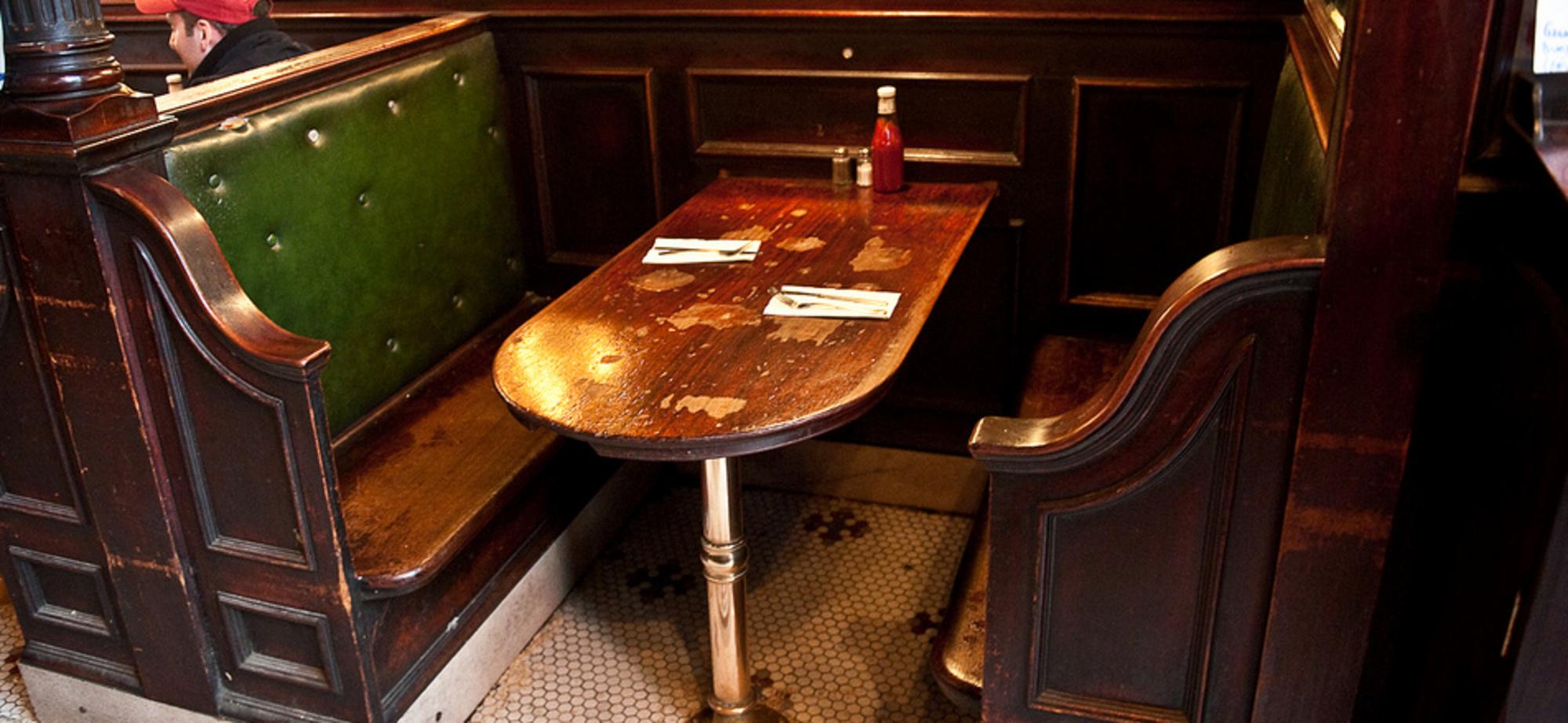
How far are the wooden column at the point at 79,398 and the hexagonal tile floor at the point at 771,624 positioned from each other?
48 centimetres

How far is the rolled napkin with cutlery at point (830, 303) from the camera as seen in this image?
225 centimetres

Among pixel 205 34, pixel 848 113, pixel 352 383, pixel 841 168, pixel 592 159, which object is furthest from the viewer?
pixel 592 159

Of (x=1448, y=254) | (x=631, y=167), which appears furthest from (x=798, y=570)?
(x=1448, y=254)

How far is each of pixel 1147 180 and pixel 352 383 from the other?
1.86 meters

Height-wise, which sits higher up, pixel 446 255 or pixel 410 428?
pixel 446 255

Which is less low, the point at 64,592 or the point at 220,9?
the point at 220,9

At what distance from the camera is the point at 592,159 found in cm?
336

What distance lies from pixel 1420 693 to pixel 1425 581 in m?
0.16

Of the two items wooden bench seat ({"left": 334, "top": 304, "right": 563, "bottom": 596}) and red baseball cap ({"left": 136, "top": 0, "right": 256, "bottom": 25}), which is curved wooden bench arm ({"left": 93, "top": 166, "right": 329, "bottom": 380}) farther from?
red baseball cap ({"left": 136, "top": 0, "right": 256, "bottom": 25})

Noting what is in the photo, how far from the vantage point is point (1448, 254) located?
1.54m

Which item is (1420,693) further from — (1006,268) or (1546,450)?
(1006,268)

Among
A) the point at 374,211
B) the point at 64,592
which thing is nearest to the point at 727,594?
the point at 374,211

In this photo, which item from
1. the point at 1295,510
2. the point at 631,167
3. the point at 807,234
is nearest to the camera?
the point at 1295,510

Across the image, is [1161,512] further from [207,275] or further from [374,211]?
[374,211]
